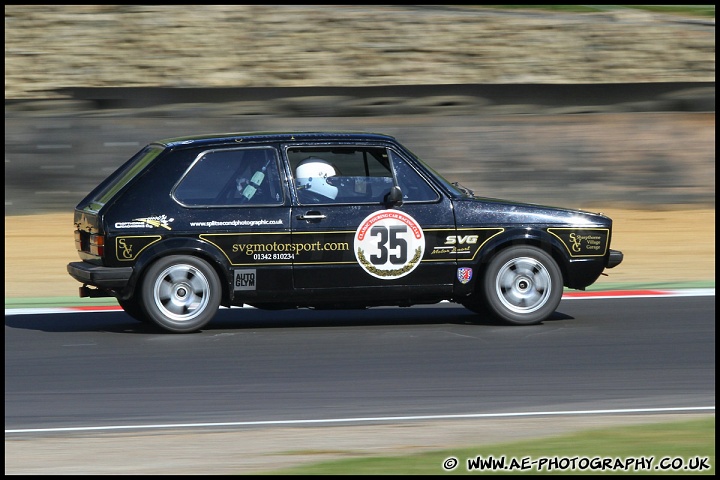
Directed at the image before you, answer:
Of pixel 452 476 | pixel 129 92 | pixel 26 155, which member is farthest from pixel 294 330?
pixel 129 92

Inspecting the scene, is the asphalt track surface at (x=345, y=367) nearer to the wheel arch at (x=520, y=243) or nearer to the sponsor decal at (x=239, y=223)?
the wheel arch at (x=520, y=243)

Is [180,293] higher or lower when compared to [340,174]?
lower

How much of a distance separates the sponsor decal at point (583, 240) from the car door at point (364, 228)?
38.8 inches

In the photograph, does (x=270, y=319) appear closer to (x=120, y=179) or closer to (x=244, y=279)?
(x=244, y=279)

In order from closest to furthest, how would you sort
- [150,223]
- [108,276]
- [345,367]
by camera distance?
1. [345,367]
2. [108,276]
3. [150,223]

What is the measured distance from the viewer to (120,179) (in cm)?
984

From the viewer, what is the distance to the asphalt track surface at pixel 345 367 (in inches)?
288

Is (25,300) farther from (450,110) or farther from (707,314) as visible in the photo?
(450,110)

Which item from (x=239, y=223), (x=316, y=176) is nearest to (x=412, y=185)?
(x=316, y=176)

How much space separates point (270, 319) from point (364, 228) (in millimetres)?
1691

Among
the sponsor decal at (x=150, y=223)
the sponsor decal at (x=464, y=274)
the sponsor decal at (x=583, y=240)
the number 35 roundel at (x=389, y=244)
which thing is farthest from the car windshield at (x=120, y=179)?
the sponsor decal at (x=583, y=240)

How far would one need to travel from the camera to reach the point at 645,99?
2323 cm

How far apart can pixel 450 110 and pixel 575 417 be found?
53.5 ft

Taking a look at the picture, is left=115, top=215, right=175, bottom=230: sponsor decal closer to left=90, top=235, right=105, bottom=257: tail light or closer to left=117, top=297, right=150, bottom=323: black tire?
left=90, top=235, right=105, bottom=257: tail light
